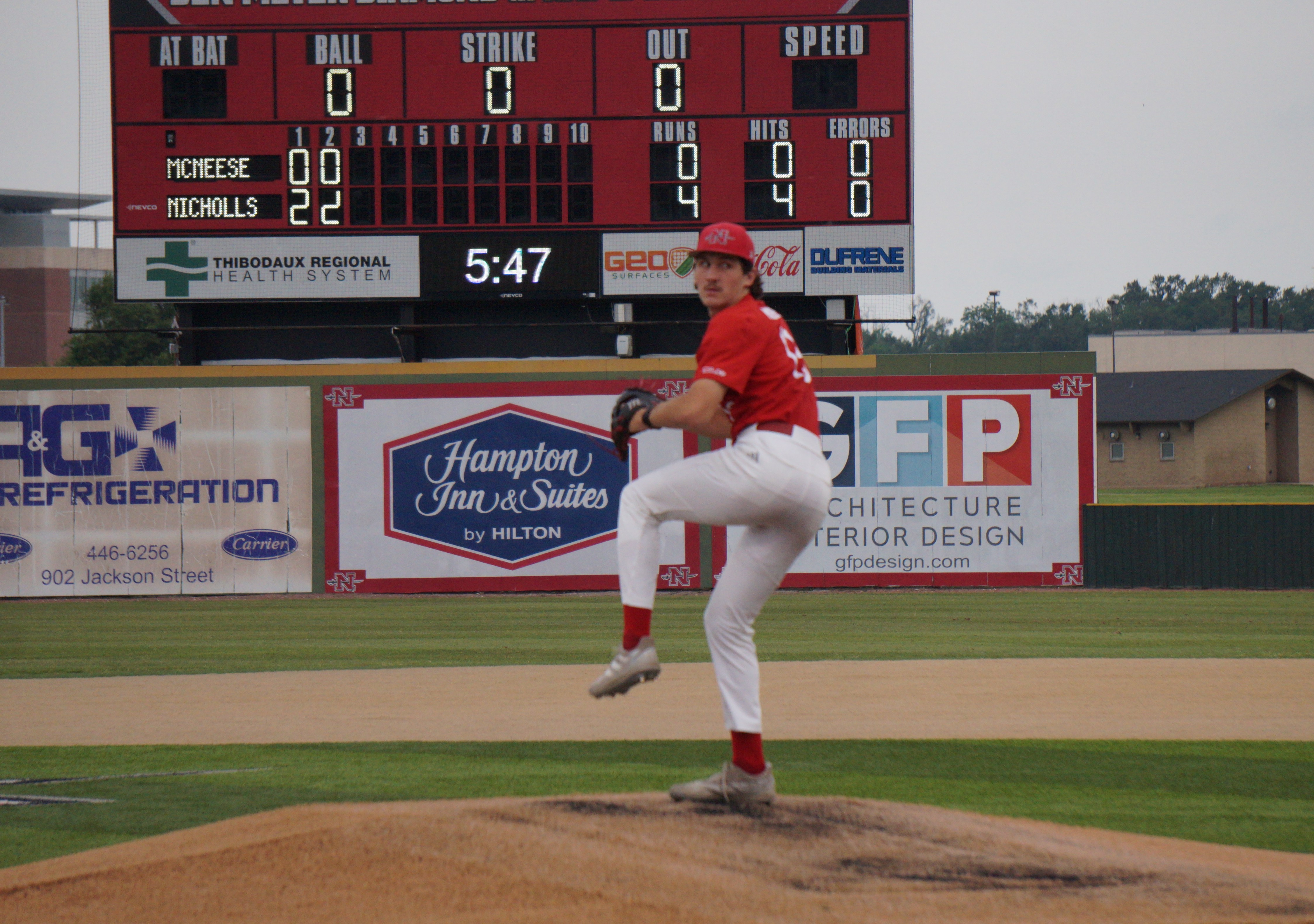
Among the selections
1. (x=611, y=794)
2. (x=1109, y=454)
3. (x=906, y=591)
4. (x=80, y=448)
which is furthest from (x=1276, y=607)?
(x=1109, y=454)

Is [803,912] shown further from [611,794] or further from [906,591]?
[906,591]

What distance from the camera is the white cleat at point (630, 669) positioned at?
3818 mm

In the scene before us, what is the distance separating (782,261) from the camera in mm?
16484

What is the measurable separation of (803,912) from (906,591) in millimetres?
14884

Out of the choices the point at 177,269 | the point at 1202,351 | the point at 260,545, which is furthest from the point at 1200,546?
the point at 1202,351

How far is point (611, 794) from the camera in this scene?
182 inches

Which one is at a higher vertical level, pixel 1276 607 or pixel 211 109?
pixel 211 109

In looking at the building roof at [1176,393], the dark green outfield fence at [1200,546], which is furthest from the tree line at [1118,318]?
the dark green outfield fence at [1200,546]

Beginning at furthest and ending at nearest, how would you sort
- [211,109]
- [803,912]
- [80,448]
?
[80,448]
[211,109]
[803,912]

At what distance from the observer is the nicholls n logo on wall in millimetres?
17578

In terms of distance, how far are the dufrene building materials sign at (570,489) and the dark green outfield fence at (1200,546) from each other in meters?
0.40

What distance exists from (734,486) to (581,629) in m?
9.14

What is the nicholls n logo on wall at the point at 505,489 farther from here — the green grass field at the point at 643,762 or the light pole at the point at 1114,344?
the light pole at the point at 1114,344

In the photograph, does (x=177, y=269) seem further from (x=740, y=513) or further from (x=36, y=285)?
(x=36, y=285)
